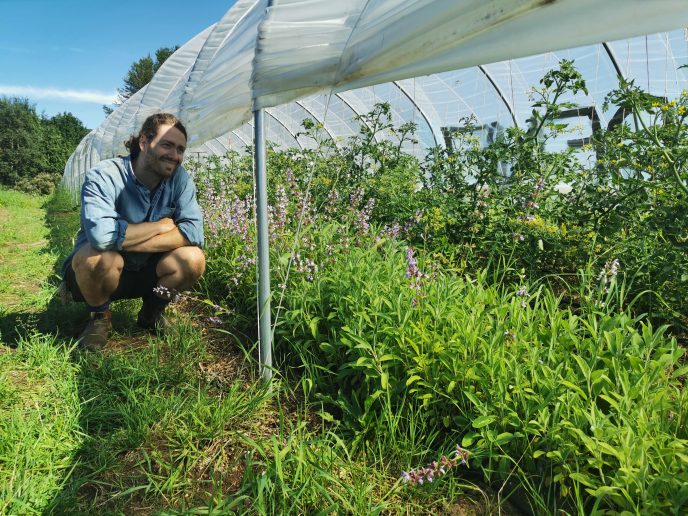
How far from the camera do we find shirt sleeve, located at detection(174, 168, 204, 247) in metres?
2.75

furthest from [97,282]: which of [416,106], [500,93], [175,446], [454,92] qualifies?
[416,106]

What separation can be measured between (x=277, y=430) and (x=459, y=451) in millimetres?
817

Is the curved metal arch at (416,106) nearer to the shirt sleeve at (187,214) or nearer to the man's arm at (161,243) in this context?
the shirt sleeve at (187,214)

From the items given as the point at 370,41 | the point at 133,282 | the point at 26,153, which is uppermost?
the point at 26,153

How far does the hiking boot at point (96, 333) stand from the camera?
8.38ft

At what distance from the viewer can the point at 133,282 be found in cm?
282

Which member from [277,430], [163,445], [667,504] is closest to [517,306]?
[667,504]

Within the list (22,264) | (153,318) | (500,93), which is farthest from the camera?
(500,93)

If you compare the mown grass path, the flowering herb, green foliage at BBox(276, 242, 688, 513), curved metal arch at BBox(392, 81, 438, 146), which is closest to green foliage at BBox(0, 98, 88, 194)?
the mown grass path

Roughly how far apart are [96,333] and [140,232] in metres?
0.66

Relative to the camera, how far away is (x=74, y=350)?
2.55m

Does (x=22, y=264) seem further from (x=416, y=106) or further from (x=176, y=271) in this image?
(x=416, y=106)

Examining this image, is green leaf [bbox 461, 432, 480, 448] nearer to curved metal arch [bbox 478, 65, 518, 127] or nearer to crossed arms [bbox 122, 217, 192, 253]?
crossed arms [bbox 122, 217, 192, 253]

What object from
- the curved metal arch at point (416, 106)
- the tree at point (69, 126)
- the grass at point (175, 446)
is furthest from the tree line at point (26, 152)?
the grass at point (175, 446)
